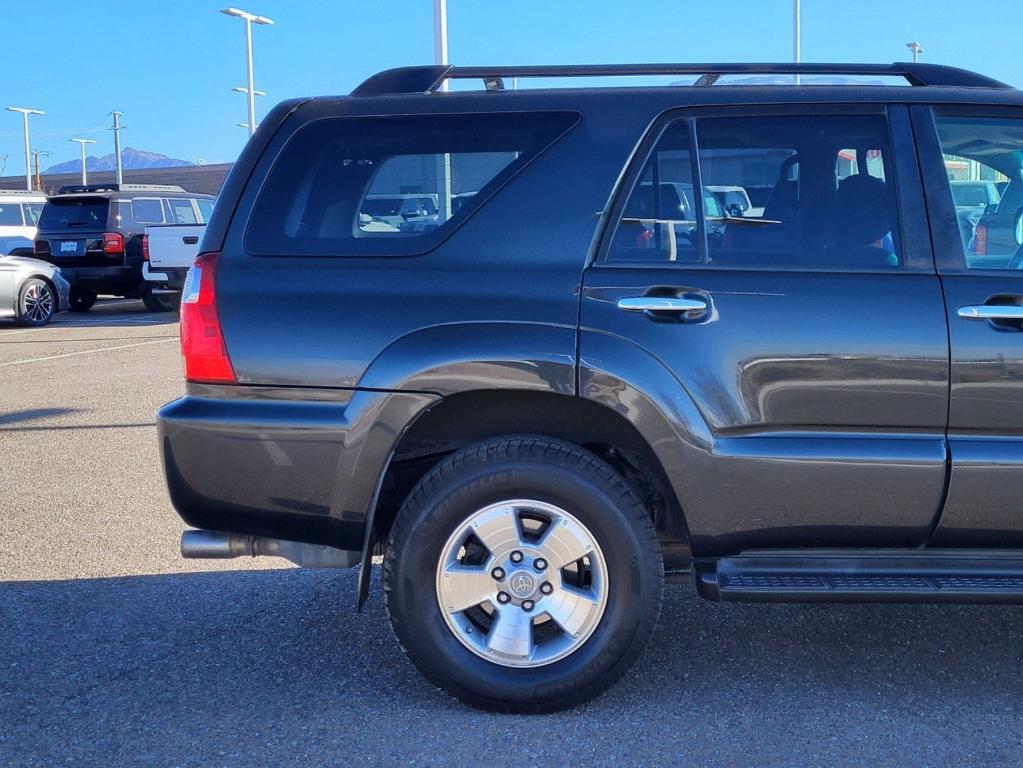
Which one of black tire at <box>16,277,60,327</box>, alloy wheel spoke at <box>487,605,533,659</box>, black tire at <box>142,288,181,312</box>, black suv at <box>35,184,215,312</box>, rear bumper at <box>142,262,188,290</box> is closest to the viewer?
alloy wheel spoke at <box>487,605,533,659</box>

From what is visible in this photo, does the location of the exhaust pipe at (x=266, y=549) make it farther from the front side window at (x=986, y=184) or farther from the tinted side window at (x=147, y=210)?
the tinted side window at (x=147, y=210)

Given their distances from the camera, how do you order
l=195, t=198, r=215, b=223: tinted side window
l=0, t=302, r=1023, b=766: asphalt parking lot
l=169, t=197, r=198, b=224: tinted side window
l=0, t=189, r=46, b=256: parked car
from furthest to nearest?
l=0, t=189, r=46, b=256: parked car, l=195, t=198, r=215, b=223: tinted side window, l=169, t=197, r=198, b=224: tinted side window, l=0, t=302, r=1023, b=766: asphalt parking lot

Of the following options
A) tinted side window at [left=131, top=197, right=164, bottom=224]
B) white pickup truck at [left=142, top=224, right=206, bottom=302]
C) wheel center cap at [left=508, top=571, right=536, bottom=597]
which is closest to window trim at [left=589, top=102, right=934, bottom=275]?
wheel center cap at [left=508, top=571, right=536, bottom=597]

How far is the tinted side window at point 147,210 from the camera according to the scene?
18734mm

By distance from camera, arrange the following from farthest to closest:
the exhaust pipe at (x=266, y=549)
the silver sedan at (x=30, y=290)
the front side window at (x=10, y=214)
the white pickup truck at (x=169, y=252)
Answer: the front side window at (x=10, y=214) < the white pickup truck at (x=169, y=252) < the silver sedan at (x=30, y=290) < the exhaust pipe at (x=266, y=549)

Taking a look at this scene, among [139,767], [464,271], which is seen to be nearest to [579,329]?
[464,271]

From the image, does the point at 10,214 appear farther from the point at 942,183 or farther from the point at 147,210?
the point at 942,183

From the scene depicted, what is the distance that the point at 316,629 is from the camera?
4.25 m

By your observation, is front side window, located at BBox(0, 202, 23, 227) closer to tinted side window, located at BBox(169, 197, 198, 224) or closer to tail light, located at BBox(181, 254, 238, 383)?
tinted side window, located at BBox(169, 197, 198, 224)

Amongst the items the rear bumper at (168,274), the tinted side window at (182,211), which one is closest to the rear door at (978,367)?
the rear bumper at (168,274)

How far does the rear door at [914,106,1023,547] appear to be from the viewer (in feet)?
11.0

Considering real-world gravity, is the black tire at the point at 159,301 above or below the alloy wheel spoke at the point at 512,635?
above

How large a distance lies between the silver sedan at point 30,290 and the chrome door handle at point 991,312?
1489cm

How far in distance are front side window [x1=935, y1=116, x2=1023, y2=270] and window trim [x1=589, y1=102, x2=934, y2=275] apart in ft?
0.44
